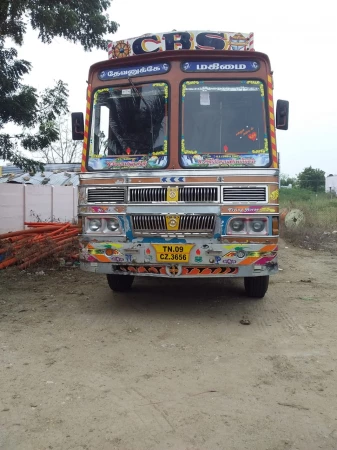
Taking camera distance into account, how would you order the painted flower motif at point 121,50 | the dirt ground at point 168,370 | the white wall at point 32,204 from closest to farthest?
the dirt ground at point 168,370 < the painted flower motif at point 121,50 < the white wall at point 32,204

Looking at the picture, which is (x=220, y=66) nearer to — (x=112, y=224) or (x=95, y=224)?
(x=112, y=224)

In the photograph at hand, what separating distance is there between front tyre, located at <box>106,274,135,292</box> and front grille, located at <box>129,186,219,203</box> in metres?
1.71

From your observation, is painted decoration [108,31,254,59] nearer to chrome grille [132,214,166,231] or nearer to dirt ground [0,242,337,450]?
chrome grille [132,214,166,231]

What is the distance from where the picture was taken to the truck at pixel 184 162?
525 cm

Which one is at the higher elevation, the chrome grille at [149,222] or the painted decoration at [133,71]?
the painted decoration at [133,71]

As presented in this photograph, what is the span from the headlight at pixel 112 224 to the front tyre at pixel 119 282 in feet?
4.12

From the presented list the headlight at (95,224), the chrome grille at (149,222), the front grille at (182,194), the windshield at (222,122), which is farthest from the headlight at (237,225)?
the headlight at (95,224)

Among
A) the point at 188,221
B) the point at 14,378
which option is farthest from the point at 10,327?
the point at 188,221

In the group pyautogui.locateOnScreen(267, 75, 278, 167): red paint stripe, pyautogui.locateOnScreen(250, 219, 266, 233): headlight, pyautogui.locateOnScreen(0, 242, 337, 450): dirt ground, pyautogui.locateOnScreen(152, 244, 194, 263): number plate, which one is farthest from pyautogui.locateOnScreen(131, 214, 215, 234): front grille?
pyautogui.locateOnScreen(0, 242, 337, 450): dirt ground

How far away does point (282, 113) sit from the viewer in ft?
18.1

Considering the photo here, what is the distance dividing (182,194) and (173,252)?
0.71 m

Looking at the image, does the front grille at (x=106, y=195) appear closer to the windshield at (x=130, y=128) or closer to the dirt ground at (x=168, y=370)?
the windshield at (x=130, y=128)

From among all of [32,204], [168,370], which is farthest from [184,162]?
[32,204]

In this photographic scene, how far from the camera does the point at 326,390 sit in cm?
356
